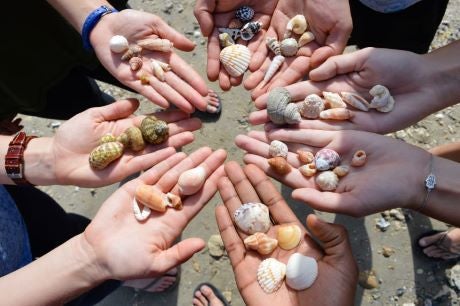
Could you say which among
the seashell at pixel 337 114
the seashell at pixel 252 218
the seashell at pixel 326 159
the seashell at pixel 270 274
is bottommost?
the seashell at pixel 270 274

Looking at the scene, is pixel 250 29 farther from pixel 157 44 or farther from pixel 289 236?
pixel 289 236

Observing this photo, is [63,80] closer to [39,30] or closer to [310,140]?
[39,30]

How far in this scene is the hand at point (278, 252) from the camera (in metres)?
1.83

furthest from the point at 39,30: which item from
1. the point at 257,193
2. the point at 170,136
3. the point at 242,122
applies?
the point at 242,122

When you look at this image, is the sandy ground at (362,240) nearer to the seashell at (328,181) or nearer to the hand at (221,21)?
the hand at (221,21)

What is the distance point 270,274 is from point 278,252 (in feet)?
0.61

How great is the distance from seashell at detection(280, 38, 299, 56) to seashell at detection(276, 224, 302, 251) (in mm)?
1157

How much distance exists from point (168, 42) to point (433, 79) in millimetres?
1597

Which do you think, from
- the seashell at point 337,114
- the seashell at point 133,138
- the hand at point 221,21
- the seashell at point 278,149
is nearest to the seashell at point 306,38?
the hand at point 221,21

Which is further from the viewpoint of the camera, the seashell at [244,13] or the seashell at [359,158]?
the seashell at [244,13]

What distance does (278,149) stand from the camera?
2312 mm

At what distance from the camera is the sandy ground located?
9.97 feet

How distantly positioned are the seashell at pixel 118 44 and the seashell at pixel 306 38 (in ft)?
3.64

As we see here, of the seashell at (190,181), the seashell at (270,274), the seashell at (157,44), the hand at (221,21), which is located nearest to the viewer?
the seashell at (270,274)
